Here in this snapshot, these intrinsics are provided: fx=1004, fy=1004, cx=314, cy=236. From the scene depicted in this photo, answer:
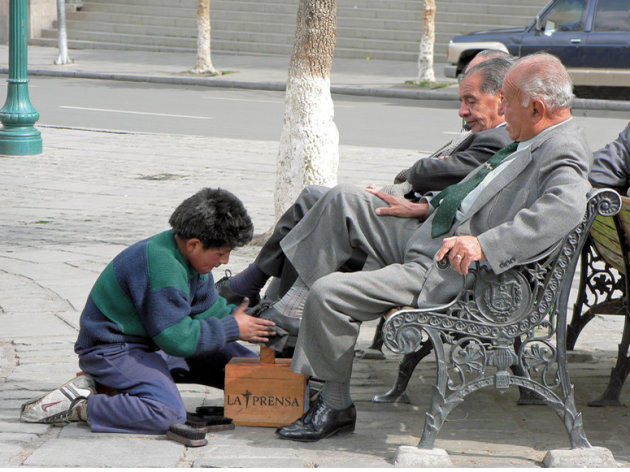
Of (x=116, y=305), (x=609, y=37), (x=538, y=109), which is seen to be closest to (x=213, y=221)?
(x=116, y=305)

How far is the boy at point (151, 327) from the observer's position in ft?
12.2

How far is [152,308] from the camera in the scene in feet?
12.2

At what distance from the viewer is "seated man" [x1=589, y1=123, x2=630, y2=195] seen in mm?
4461

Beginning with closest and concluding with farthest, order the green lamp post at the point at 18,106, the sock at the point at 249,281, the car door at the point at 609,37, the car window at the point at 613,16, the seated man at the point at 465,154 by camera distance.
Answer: the seated man at the point at 465,154 → the sock at the point at 249,281 → the green lamp post at the point at 18,106 → the car door at the point at 609,37 → the car window at the point at 613,16

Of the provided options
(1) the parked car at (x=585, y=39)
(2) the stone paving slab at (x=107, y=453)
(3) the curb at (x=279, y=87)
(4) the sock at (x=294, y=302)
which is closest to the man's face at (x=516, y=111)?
(4) the sock at (x=294, y=302)

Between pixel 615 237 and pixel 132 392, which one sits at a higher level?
pixel 615 237

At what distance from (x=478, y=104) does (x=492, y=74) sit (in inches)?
5.8

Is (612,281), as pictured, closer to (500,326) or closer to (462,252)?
(500,326)

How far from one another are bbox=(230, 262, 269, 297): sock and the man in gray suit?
0.59 meters

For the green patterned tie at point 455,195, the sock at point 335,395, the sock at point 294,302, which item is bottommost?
the sock at point 335,395

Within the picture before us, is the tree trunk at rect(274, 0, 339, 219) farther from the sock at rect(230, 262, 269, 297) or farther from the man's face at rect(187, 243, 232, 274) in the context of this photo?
the man's face at rect(187, 243, 232, 274)

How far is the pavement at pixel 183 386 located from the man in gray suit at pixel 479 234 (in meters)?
0.31

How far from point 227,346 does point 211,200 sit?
709 millimetres

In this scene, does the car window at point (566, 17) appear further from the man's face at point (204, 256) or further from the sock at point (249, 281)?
the man's face at point (204, 256)
